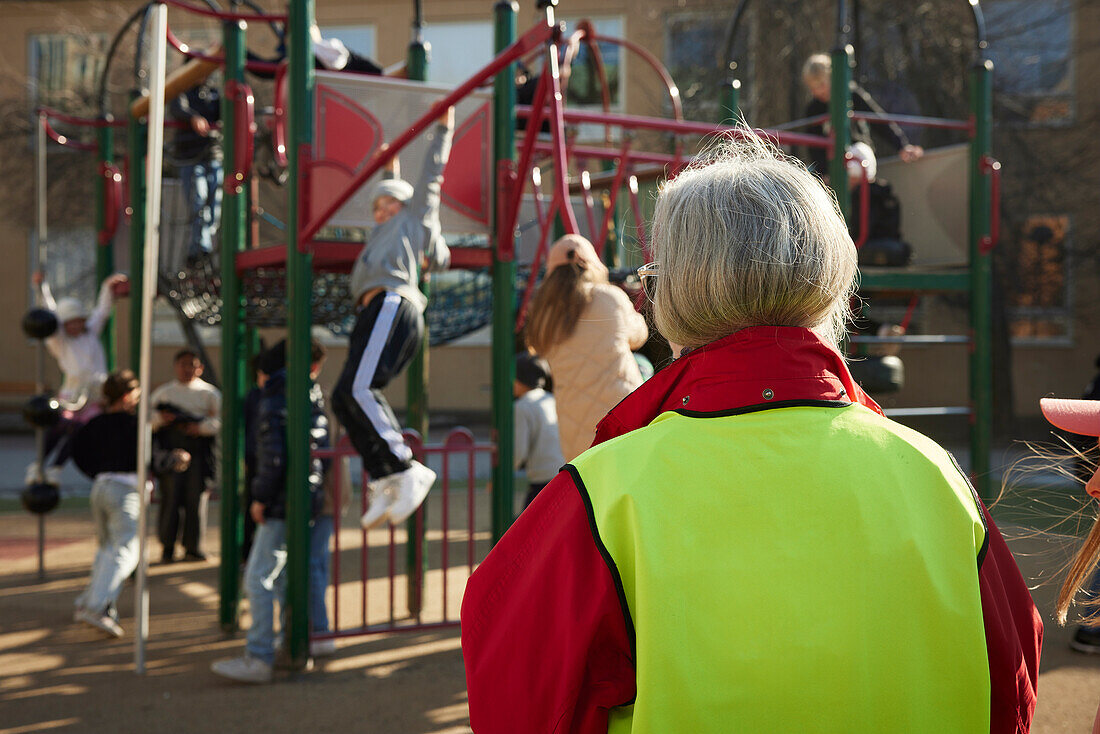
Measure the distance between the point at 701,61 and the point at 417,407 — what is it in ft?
39.2

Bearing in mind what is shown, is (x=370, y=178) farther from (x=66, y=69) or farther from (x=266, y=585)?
(x=66, y=69)

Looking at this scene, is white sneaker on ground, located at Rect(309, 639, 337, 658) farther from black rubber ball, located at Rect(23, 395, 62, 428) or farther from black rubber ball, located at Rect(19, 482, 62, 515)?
black rubber ball, located at Rect(23, 395, 62, 428)

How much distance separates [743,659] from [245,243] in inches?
193

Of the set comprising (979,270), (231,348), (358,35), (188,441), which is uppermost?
(358,35)

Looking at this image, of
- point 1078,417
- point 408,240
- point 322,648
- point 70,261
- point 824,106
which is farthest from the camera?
point 70,261

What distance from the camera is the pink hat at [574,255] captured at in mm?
3270

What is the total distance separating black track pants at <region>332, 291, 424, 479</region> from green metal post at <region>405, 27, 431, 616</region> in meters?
1.26

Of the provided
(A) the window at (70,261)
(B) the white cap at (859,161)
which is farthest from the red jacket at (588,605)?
(A) the window at (70,261)

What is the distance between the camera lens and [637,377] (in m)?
3.39

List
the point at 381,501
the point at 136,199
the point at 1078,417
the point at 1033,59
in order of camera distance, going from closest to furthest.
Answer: the point at 1078,417
the point at 381,501
the point at 136,199
the point at 1033,59

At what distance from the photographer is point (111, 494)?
18.0 feet

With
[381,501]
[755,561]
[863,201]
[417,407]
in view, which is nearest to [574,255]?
[381,501]

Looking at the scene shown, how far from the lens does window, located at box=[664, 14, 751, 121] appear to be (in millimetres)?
15312

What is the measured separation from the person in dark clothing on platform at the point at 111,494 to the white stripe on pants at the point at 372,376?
1.97 meters
